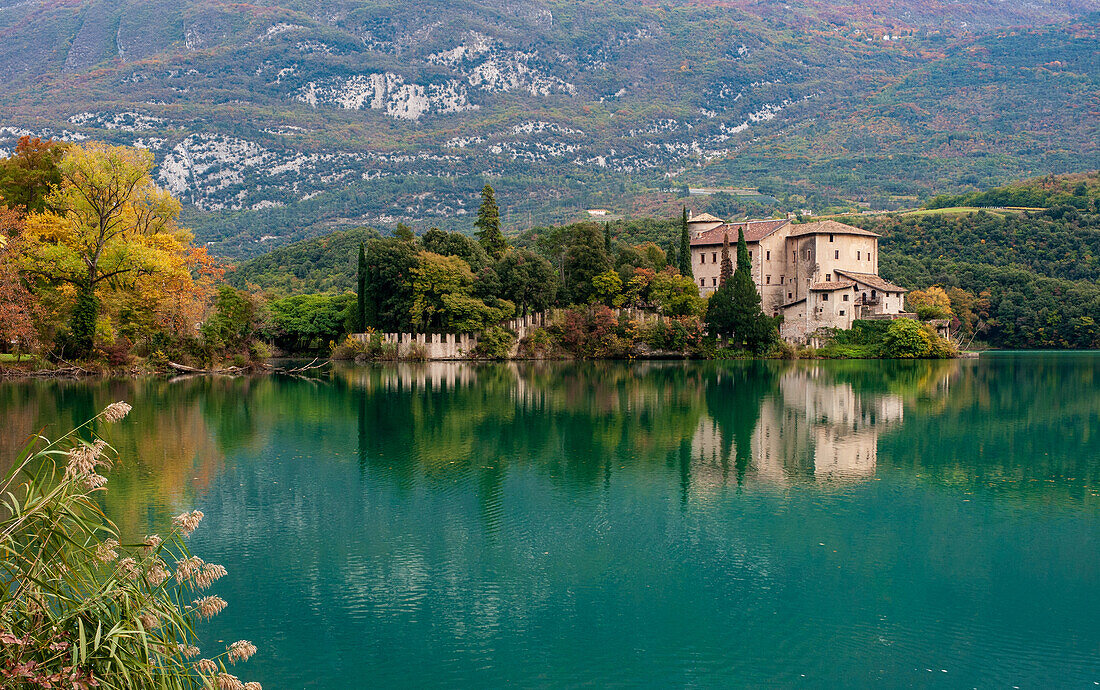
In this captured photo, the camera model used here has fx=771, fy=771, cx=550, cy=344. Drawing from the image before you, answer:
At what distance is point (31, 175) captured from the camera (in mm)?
36750

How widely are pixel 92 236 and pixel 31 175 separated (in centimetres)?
642

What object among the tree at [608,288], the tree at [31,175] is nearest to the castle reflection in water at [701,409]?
the tree at [608,288]

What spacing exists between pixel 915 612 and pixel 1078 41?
791ft

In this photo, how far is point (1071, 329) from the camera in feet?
214

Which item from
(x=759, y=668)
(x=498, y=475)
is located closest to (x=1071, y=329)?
(x=498, y=475)

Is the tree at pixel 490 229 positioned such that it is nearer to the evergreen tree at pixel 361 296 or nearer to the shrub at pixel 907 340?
the evergreen tree at pixel 361 296

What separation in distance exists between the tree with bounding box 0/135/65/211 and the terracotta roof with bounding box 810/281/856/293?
48.1 metres

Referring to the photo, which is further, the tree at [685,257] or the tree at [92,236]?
the tree at [685,257]

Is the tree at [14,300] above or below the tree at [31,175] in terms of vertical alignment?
below

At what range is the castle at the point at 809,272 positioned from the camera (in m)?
56.9

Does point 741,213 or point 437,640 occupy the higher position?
point 741,213

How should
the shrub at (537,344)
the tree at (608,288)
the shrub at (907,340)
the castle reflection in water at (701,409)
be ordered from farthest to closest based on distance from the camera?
the tree at (608,288) → the shrub at (537,344) → the shrub at (907,340) → the castle reflection in water at (701,409)

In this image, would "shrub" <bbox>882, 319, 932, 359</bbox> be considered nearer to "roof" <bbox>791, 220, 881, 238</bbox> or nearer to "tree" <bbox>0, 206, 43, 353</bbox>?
"roof" <bbox>791, 220, 881, 238</bbox>

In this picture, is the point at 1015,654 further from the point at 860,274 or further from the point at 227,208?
the point at 227,208
